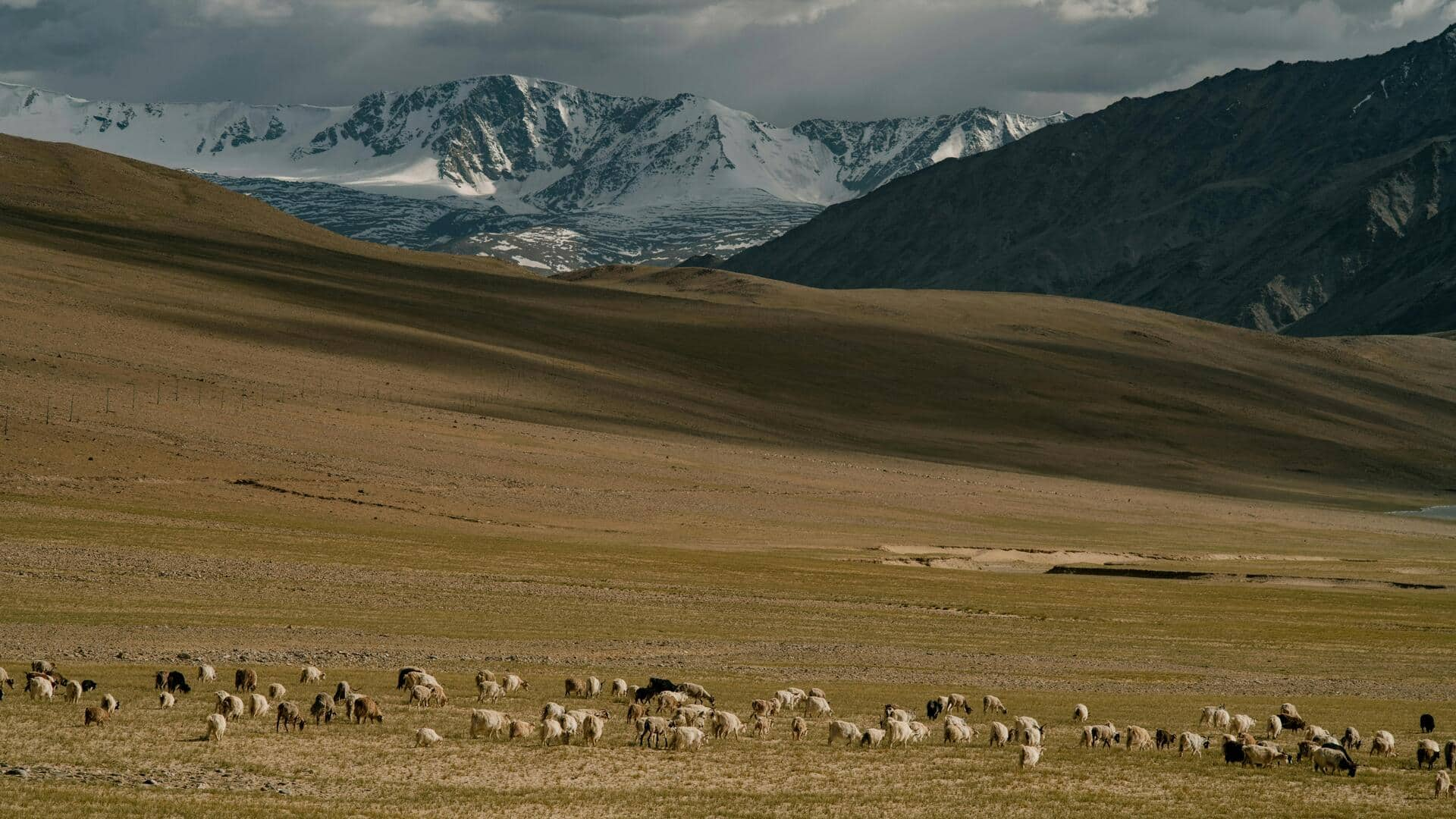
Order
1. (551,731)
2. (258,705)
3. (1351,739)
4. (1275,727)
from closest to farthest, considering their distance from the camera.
Result: (551,731) → (258,705) → (1351,739) → (1275,727)

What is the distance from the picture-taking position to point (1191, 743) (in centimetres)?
2820

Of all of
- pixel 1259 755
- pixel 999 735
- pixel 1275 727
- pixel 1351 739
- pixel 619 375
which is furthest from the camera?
pixel 619 375

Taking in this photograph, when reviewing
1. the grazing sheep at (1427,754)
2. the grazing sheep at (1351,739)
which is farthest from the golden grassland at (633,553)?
the grazing sheep at (1351,739)

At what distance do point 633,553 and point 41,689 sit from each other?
1505 inches

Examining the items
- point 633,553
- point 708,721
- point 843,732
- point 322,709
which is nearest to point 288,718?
point 322,709

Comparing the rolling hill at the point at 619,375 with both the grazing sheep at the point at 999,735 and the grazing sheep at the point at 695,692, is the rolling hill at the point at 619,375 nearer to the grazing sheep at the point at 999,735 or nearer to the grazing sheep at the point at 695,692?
the grazing sheep at the point at 695,692

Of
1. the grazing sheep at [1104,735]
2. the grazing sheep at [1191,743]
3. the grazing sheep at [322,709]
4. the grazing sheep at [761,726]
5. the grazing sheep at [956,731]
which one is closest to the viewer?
the grazing sheep at [322,709]

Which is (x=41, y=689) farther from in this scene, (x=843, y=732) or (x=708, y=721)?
(x=843, y=732)

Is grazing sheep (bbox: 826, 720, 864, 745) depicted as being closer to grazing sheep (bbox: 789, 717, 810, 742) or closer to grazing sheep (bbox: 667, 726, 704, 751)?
grazing sheep (bbox: 789, 717, 810, 742)

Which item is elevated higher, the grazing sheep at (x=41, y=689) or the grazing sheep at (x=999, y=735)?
the grazing sheep at (x=999, y=735)

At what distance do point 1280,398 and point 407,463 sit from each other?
137 meters

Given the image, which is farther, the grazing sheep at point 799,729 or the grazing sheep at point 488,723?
the grazing sheep at point 799,729

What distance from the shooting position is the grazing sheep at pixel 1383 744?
28.9m

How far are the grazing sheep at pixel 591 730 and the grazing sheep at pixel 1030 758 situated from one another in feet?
24.9
